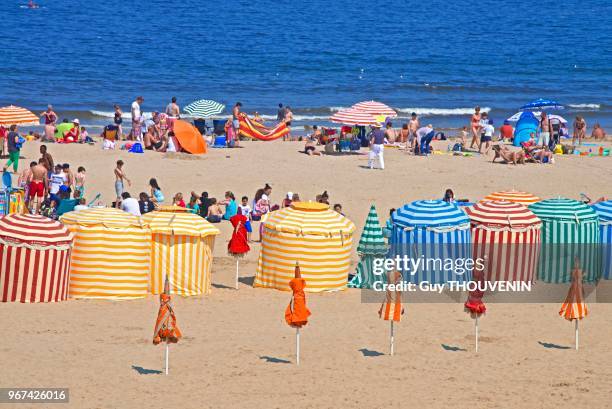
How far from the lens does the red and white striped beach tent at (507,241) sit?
16.8 m

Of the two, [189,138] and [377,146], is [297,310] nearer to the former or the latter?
[377,146]

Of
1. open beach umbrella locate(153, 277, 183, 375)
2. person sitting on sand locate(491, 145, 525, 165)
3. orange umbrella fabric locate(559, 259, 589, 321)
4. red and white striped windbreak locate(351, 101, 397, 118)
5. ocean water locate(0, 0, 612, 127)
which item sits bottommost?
open beach umbrella locate(153, 277, 183, 375)

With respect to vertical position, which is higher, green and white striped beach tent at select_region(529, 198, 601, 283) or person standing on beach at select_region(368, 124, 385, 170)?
person standing on beach at select_region(368, 124, 385, 170)

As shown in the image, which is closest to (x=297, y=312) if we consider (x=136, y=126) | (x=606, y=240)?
(x=606, y=240)

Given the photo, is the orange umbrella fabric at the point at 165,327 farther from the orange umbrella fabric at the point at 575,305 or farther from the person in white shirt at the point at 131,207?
the person in white shirt at the point at 131,207

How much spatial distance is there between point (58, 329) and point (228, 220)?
7619 mm

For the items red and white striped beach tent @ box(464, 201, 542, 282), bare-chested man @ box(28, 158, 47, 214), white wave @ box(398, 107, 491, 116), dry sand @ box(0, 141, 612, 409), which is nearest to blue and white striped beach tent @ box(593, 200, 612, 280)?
red and white striped beach tent @ box(464, 201, 542, 282)

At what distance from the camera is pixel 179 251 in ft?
53.7

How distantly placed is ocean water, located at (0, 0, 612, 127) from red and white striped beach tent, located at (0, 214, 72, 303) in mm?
23790

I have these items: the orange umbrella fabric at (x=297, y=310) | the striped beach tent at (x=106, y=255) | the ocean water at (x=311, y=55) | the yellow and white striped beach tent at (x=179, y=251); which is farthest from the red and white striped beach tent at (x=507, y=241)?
the ocean water at (x=311, y=55)

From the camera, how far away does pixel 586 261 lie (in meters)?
17.2

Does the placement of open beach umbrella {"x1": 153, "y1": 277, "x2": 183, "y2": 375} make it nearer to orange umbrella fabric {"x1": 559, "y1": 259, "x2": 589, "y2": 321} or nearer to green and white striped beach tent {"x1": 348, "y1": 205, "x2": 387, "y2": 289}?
orange umbrella fabric {"x1": 559, "y1": 259, "x2": 589, "y2": 321}

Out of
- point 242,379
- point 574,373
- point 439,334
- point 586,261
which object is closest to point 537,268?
point 586,261

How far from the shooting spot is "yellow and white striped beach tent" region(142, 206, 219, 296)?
16.3 metres
